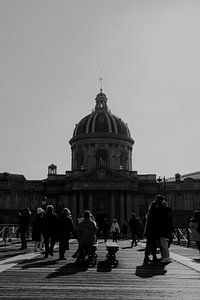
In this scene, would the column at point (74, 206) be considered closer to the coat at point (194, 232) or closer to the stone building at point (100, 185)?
the stone building at point (100, 185)

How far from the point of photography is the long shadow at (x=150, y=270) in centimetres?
1106

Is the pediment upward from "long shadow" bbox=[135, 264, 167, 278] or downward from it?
upward

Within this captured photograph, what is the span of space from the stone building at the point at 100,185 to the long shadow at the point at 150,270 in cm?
5937

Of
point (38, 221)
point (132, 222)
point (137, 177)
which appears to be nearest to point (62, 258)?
point (38, 221)

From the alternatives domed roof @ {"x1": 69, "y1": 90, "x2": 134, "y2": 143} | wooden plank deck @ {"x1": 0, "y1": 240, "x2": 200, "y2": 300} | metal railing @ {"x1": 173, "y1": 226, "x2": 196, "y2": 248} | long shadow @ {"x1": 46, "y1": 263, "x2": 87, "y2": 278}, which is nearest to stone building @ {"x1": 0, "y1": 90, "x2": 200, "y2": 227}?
domed roof @ {"x1": 69, "y1": 90, "x2": 134, "y2": 143}

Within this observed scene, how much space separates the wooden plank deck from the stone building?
6008cm

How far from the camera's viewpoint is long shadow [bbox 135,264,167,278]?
436 inches

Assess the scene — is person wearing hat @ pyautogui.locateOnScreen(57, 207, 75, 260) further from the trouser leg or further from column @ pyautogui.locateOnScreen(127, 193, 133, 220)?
column @ pyautogui.locateOnScreen(127, 193, 133, 220)

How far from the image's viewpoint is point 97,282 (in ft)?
31.2

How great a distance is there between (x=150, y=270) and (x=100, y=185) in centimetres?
6096

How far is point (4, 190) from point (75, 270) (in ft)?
224

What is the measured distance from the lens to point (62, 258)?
1545cm

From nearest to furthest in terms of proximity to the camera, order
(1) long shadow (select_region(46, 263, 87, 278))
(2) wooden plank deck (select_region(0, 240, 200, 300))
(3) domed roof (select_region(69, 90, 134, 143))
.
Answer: (2) wooden plank deck (select_region(0, 240, 200, 300)) < (1) long shadow (select_region(46, 263, 87, 278)) < (3) domed roof (select_region(69, 90, 134, 143))

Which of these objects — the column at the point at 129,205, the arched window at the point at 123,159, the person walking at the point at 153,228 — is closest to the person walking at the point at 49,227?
the person walking at the point at 153,228
